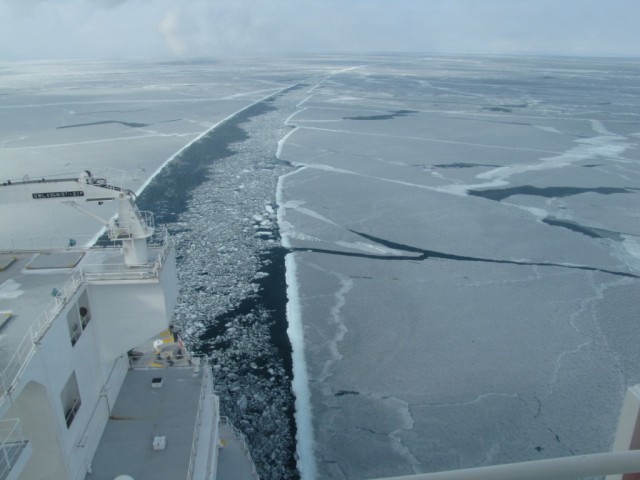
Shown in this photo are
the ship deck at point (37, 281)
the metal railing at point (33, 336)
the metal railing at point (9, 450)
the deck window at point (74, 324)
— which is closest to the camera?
the metal railing at point (9, 450)

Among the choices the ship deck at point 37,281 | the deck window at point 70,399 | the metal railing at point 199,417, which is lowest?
the metal railing at point 199,417

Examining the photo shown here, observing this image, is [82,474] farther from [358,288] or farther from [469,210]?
[469,210]

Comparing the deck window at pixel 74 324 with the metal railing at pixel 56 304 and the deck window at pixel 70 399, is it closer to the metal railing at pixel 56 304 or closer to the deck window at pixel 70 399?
the metal railing at pixel 56 304

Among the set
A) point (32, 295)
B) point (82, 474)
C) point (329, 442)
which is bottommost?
point (329, 442)

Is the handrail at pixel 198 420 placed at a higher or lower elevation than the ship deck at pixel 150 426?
higher

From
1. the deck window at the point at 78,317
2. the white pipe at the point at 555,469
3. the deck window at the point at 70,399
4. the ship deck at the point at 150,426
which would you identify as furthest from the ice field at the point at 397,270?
the white pipe at the point at 555,469

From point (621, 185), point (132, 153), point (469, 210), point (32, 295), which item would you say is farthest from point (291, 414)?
point (132, 153)

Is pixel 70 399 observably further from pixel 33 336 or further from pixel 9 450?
pixel 9 450
